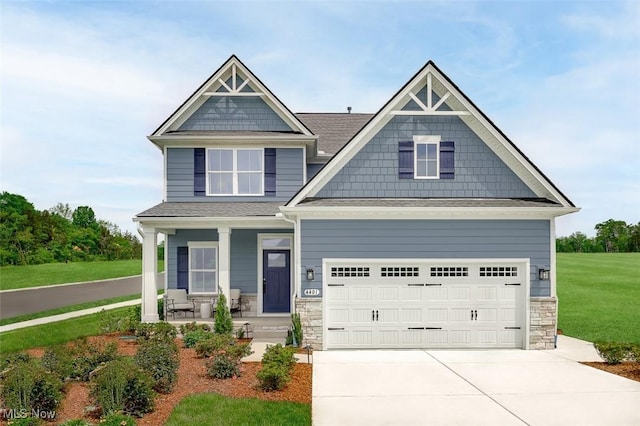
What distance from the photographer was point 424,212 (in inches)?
520

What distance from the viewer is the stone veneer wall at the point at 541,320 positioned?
13383 mm

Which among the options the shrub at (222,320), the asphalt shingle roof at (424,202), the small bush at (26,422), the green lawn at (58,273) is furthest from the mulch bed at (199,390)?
the green lawn at (58,273)

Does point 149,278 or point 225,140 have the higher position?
point 225,140

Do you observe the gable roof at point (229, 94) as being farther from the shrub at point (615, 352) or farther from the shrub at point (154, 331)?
the shrub at point (615, 352)

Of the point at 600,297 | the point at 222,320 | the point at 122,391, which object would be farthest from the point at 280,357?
the point at 600,297

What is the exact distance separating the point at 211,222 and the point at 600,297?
22.1 m

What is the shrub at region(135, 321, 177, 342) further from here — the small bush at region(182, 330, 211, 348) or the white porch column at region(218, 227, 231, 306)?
the white porch column at region(218, 227, 231, 306)

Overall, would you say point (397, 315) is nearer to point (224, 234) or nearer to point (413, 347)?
point (413, 347)

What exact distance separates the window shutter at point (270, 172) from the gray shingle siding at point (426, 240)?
168 inches

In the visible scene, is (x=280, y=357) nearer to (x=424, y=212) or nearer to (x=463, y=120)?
(x=424, y=212)

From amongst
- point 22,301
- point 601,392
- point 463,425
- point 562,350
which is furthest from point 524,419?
point 22,301

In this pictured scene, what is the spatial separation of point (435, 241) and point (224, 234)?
6.42m

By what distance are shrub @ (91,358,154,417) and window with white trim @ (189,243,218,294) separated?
9.29 meters

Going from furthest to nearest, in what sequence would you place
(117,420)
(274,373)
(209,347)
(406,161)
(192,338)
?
(406,161), (192,338), (209,347), (274,373), (117,420)
